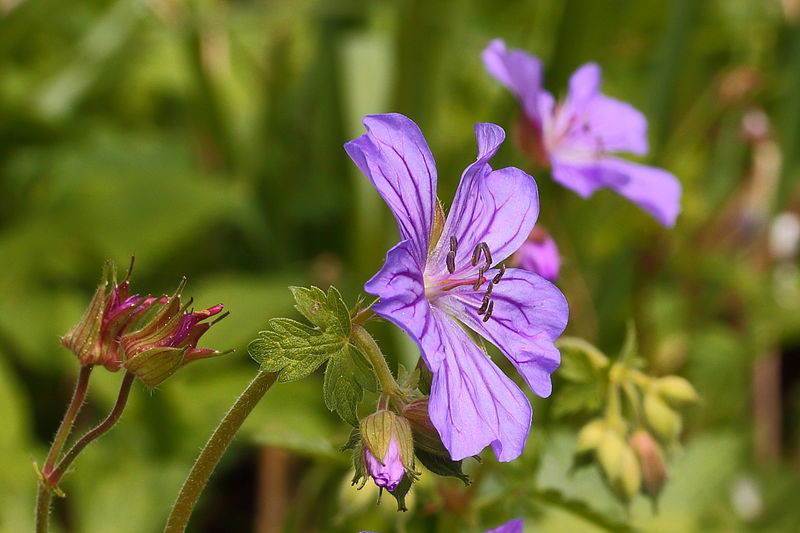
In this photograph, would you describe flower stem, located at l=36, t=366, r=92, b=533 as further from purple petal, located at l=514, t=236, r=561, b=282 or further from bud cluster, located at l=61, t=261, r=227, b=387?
purple petal, located at l=514, t=236, r=561, b=282

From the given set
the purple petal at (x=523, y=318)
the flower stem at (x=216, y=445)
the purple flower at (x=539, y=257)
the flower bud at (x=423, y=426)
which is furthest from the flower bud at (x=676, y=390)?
the flower stem at (x=216, y=445)

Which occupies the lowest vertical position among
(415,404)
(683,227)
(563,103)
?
(683,227)

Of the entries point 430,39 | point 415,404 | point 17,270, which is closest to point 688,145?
point 430,39

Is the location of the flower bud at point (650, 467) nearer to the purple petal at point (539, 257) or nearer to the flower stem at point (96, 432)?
the purple petal at point (539, 257)

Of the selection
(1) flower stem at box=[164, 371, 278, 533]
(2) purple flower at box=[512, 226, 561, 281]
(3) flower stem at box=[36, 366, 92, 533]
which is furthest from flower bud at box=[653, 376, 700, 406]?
(3) flower stem at box=[36, 366, 92, 533]

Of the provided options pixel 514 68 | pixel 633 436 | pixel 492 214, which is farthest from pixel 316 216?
pixel 492 214

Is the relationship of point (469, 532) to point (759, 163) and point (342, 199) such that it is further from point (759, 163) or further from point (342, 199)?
point (759, 163)
